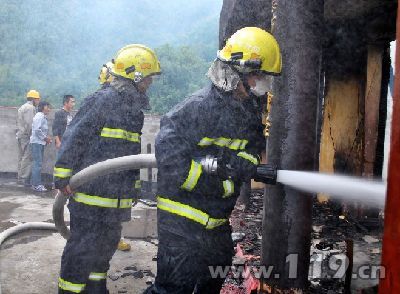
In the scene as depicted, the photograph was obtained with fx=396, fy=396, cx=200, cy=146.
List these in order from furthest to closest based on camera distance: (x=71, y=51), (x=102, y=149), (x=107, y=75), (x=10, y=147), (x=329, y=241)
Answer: (x=71, y=51)
(x=10, y=147)
(x=329, y=241)
(x=107, y=75)
(x=102, y=149)

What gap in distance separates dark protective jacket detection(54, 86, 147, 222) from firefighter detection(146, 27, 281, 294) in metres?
1.02

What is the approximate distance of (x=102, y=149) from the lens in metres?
3.69

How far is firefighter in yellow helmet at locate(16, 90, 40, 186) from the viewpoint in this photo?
10.1 metres

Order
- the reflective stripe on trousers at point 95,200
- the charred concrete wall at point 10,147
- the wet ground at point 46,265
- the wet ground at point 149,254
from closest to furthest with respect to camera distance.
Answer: the reflective stripe on trousers at point 95,200 < the wet ground at point 149,254 < the wet ground at point 46,265 < the charred concrete wall at point 10,147

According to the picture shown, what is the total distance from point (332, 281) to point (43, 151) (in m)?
8.24

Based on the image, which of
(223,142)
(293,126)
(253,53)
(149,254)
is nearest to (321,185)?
(293,126)

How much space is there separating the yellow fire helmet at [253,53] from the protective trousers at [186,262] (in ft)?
3.87

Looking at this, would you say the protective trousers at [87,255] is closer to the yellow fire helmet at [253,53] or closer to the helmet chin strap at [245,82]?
the helmet chin strap at [245,82]

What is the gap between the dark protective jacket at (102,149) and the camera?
351 cm

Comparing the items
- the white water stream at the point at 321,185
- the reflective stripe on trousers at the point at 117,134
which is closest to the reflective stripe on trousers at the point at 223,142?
the white water stream at the point at 321,185

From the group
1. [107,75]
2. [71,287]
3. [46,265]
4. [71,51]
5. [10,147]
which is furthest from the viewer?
[71,51]

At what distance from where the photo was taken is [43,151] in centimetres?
1010

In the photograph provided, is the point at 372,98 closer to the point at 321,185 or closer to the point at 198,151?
the point at 321,185

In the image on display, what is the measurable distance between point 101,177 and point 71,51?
4165 centimetres
